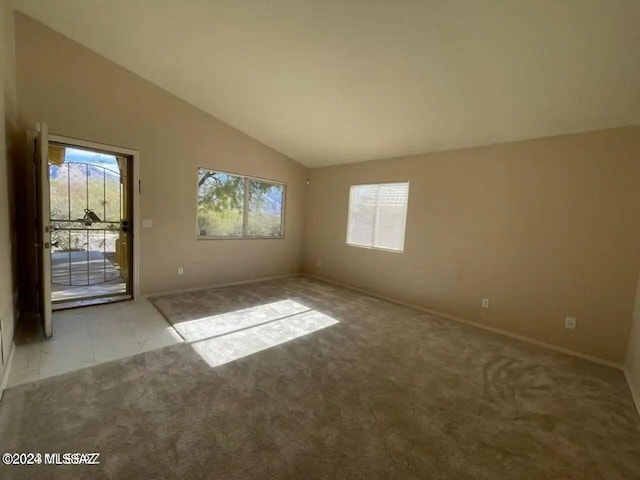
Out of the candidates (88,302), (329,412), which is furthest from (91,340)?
(329,412)

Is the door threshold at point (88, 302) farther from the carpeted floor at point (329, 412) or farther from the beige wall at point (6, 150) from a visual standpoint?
the carpeted floor at point (329, 412)

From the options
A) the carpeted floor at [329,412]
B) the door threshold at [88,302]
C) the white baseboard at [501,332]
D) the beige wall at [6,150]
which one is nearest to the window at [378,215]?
the white baseboard at [501,332]

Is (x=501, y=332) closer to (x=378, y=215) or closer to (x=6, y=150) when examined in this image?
(x=378, y=215)

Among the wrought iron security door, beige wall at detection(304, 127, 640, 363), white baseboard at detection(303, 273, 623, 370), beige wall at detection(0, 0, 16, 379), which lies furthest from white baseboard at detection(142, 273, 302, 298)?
beige wall at detection(304, 127, 640, 363)

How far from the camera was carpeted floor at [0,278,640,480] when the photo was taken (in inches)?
58.5

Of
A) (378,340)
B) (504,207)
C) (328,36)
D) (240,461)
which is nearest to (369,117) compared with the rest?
(328,36)

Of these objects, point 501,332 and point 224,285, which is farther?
point 224,285

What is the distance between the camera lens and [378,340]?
10.0 feet

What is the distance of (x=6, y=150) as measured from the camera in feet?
7.96

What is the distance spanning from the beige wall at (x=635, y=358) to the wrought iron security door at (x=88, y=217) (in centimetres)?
563

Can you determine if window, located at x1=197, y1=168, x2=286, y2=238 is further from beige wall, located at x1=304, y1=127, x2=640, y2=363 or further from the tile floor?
beige wall, located at x1=304, y1=127, x2=640, y2=363

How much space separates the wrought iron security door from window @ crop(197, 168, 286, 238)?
43.7 inches

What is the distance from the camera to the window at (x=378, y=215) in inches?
179

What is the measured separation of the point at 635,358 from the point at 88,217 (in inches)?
251
